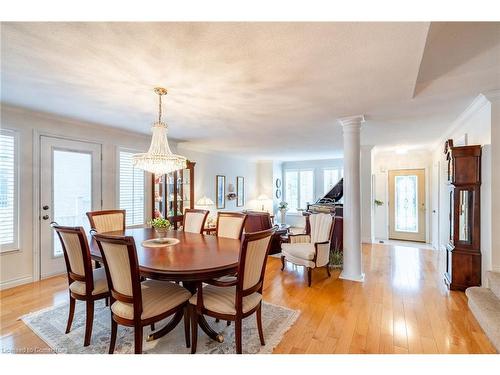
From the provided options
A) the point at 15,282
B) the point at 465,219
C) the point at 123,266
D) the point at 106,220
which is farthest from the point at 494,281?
the point at 15,282

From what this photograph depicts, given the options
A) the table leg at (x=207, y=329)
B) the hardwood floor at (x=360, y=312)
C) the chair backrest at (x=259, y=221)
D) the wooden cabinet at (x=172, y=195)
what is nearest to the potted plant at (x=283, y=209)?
the wooden cabinet at (x=172, y=195)

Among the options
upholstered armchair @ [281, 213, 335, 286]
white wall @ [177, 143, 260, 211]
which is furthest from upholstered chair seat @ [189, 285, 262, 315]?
white wall @ [177, 143, 260, 211]

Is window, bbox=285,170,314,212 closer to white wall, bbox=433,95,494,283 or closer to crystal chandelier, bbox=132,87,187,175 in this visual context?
white wall, bbox=433,95,494,283

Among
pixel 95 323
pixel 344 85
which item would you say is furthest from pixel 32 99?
pixel 344 85

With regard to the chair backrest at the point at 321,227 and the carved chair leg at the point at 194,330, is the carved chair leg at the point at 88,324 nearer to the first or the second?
the carved chair leg at the point at 194,330

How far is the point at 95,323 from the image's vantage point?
7.63 feet

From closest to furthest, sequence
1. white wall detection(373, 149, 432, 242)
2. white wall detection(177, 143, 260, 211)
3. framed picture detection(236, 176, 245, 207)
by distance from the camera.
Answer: white wall detection(177, 143, 260, 211)
white wall detection(373, 149, 432, 242)
framed picture detection(236, 176, 245, 207)

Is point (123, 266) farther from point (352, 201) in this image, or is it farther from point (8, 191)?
point (352, 201)

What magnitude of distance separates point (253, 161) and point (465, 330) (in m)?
7.05

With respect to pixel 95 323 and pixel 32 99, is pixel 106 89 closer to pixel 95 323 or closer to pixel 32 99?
pixel 32 99

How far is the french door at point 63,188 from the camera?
11.3ft

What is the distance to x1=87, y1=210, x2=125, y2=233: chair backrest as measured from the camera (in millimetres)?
3133

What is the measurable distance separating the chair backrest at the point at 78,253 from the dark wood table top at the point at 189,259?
15 centimetres

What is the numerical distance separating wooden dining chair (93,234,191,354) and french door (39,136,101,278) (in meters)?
2.44
